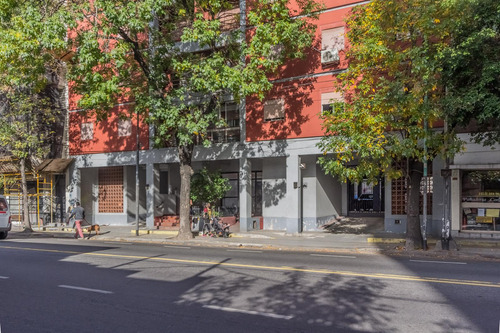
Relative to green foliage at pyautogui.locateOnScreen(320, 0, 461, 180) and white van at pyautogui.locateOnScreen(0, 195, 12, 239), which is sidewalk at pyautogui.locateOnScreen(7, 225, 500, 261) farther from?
green foliage at pyautogui.locateOnScreen(320, 0, 461, 180)

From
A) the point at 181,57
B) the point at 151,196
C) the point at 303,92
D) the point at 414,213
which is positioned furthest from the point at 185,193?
the point at 414,213

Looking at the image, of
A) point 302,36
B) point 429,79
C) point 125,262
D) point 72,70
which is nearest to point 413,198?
point 429,79

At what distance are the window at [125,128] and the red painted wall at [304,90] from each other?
838cm

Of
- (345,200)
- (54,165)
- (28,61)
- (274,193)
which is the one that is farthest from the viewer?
(54,165)

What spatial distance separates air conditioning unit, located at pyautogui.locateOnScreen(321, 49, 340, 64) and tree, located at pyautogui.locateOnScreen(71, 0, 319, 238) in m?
1.01

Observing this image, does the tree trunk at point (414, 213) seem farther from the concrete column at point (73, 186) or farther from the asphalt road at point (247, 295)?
the concrete column at point (73, 186)

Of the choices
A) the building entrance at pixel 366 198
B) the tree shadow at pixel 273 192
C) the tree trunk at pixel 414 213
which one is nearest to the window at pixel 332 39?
the tree shadow at pixel 273 192

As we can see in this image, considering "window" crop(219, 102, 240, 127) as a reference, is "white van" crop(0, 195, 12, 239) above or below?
below

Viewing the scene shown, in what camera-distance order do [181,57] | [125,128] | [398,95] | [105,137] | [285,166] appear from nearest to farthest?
[398,95] < [181,57] < [285,166] < [125,128] < [105,137]

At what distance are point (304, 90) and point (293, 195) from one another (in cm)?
489

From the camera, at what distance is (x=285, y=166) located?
23.2 metres

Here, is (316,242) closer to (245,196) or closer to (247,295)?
(245,196)

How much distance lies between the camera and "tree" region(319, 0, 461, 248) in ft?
46.7

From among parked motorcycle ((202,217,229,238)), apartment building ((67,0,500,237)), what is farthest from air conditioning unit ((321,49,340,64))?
parked motorcycle ((202,217,229,238))
